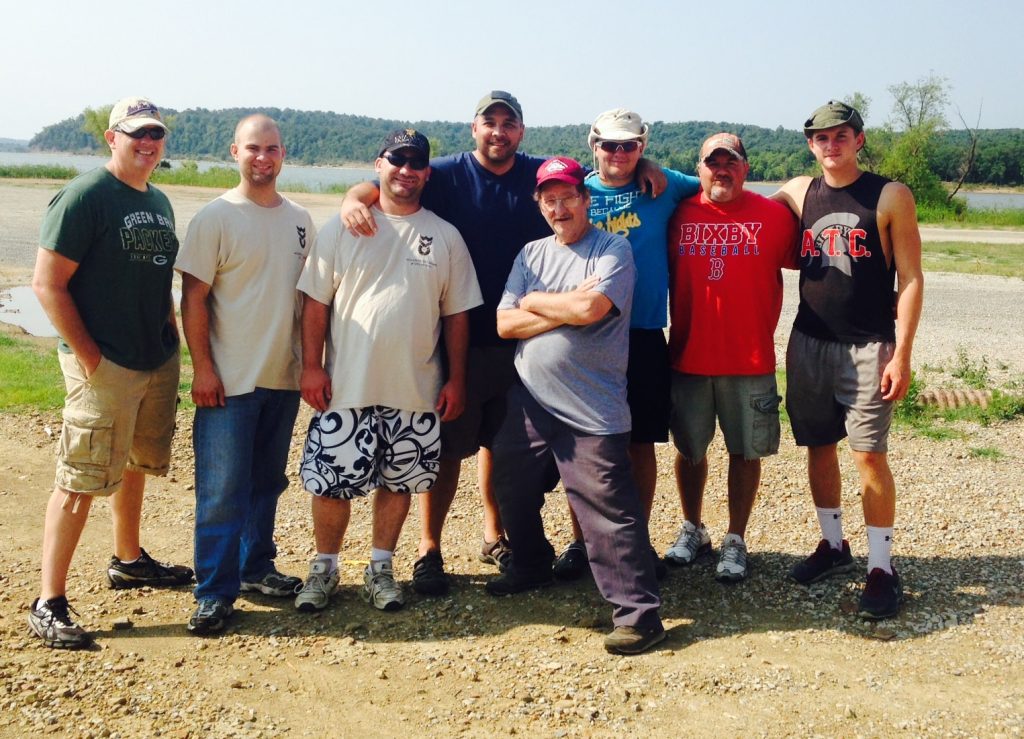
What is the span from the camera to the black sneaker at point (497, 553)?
5.49 metres

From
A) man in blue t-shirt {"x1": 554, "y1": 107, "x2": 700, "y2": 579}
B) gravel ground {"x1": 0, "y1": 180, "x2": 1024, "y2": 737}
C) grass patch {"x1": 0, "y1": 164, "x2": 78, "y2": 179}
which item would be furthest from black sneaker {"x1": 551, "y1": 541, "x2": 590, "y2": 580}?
grass patch {"x1": 0, "y1": 164, "x2": 78, "y2": 179}

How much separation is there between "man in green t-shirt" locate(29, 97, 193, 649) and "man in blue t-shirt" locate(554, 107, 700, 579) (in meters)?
2.18

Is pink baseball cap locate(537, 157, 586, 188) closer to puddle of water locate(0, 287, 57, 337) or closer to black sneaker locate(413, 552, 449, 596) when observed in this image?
black sneaker locate(413, 552, 449, 596)

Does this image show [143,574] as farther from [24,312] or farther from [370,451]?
[24,312]

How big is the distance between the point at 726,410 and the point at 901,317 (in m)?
0.99

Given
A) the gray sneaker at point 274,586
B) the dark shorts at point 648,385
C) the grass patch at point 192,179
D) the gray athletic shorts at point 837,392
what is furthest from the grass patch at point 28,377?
the grass patch at point 192,179

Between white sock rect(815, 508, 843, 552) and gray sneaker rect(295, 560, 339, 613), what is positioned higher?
white sock rect(815, 508, 843, 552)

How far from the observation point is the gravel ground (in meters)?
3.81

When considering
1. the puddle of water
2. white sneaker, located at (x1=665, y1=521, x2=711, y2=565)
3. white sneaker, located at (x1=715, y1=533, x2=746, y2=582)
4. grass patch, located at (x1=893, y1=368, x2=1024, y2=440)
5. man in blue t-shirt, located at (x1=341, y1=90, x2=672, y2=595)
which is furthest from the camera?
the puddle of water

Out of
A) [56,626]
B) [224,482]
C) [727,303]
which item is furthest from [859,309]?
[56,626]

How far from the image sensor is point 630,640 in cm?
432

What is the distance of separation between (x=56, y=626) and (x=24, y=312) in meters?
10.8

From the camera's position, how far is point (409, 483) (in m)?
4.81

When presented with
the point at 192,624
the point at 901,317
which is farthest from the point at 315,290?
the point at 901,317
